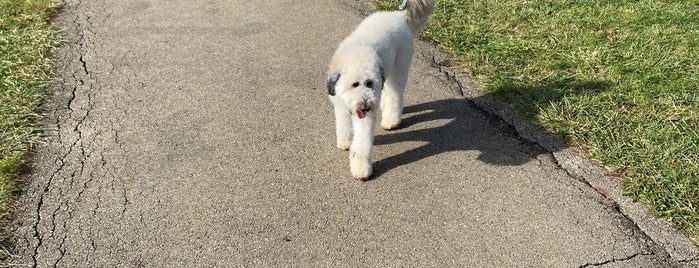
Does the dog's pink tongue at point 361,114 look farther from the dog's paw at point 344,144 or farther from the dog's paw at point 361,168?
the dog's paw at point 344,144

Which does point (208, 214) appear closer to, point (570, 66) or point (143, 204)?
point (143, 204)

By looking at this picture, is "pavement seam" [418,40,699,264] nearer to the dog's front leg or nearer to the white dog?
the white dog

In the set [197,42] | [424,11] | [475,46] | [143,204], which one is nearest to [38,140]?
[143,204]

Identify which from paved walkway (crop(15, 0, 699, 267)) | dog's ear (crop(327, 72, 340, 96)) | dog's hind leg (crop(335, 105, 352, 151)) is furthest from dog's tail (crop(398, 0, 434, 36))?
dog's ear (crop(327, 72, 340, 96))

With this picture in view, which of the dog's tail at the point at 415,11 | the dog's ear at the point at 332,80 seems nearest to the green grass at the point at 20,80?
the dog's ear at the point at 332,80

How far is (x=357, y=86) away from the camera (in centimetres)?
381

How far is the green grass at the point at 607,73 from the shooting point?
14.7 feet

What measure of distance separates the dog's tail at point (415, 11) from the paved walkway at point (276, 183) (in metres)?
0.77

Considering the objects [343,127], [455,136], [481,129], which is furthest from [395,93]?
[481,129]

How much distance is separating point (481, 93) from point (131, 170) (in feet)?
11.1

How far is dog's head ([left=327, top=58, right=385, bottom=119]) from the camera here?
12.3 ft

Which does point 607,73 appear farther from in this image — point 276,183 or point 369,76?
point 276,183

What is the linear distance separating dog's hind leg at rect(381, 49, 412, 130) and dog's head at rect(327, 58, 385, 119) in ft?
2.68

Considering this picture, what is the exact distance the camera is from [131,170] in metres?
4.38
